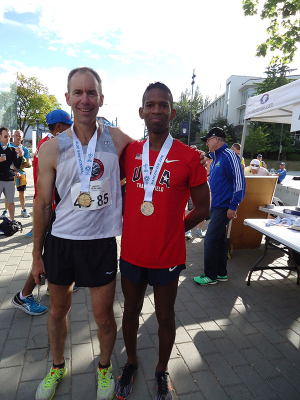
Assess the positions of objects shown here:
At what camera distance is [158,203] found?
1776mm

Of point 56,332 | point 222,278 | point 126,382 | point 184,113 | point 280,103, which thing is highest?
point 184,113

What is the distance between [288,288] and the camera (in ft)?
13.0

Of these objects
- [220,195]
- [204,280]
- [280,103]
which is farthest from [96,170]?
[280,103]

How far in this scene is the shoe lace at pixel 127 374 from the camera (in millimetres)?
2086

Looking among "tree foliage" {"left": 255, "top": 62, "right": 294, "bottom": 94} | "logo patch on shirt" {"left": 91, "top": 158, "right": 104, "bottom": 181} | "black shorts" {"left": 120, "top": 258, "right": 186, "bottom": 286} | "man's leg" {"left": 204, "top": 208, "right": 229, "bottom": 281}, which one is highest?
"tree foliage" {"left": 255, "top": 62, "right": 294, "bottom": 94}

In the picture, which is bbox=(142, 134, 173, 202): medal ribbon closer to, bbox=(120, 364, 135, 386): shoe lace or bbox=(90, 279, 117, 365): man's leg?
bbox=(90, 279, 117, 365): man's leg

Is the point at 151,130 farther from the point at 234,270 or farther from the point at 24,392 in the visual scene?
the point at 234,270

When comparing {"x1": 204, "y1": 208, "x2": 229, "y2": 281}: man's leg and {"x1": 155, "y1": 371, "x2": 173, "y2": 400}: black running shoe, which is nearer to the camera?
{"x1": 155, "y1": 371, "x2": 173, "y2": 400}: black running shoe

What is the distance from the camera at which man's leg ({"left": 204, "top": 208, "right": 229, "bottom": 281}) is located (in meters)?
3.81

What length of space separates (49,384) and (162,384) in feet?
2.85

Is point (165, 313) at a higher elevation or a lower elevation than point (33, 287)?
higher

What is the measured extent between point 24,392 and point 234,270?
3472 mm

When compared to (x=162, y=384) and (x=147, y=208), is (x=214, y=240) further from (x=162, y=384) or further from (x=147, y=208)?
(x=147, y=208)

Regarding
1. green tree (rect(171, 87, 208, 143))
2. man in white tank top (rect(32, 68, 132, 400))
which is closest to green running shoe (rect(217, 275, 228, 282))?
man in white tank top (rect(32, 68, 132, 400))
